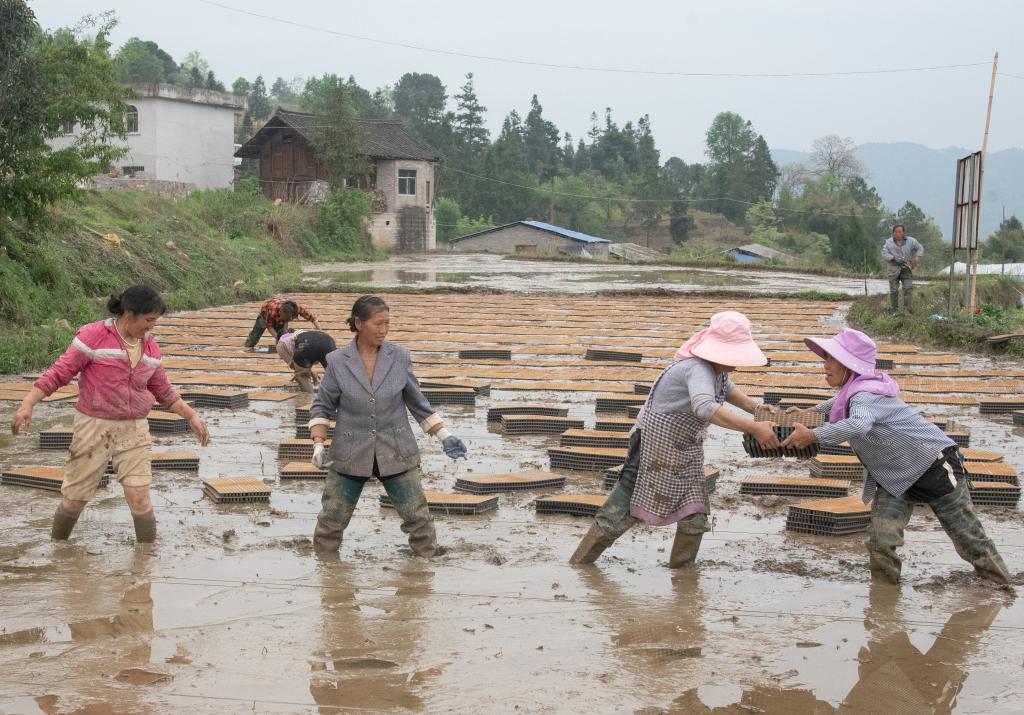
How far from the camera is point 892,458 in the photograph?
16.4 ft

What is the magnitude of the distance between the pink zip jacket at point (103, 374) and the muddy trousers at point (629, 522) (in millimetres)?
2219

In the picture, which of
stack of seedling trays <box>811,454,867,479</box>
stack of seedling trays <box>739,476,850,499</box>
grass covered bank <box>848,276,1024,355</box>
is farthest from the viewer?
grass covered bank <box>848,276,1024,355</box>

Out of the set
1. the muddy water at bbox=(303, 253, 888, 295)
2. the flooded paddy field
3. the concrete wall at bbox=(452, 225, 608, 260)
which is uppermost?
the concrete wall at bbox=(452, 225, 608, 260)

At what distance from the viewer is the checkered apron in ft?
16.9

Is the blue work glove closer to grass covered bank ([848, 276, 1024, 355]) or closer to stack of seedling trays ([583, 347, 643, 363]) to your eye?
stack of seedling trays ([583, 347, 643, 363])

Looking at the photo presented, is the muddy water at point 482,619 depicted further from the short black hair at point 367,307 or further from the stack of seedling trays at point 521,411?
the stack of seedling trays at point 521,411

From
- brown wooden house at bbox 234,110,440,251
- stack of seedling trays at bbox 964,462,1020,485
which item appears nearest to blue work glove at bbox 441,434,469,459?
stack of seedling trays at bbox 964,462,1020,485

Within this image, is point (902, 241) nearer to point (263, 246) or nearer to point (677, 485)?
point (677, 485)

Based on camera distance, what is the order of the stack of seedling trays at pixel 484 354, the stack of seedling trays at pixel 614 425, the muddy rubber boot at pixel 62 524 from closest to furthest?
1. the muddy rubber boot at pixel 62 524
2. the stack of seedling trays at pixel 614 425
3. the stack of seedling trays at pixel 484 354

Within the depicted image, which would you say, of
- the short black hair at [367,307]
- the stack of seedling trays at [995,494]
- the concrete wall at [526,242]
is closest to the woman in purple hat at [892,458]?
the stack of seedling trays at [995,494]

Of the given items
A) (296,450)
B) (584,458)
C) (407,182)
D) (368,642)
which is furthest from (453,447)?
(407,182)

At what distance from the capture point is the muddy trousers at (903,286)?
1605 cm

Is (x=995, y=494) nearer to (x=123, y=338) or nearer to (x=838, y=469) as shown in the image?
(x=838, y=469)

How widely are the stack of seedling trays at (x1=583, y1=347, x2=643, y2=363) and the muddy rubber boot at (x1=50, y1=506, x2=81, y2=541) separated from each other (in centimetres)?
778
